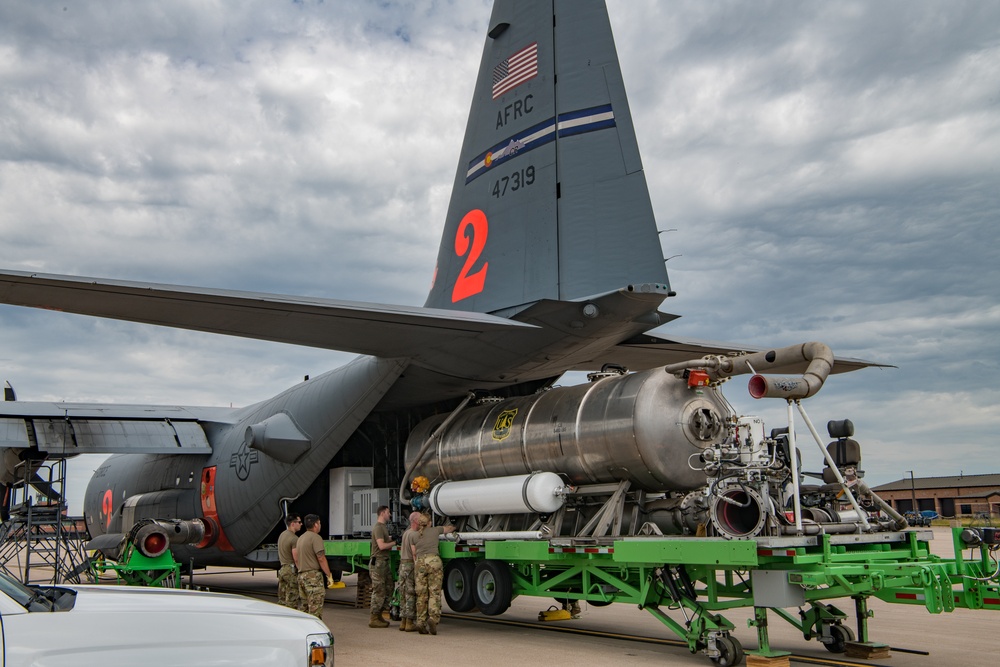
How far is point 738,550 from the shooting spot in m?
8.34

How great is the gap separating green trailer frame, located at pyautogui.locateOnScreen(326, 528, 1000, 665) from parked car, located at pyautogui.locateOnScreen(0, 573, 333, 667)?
5169 mm

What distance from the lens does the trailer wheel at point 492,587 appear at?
1137cm

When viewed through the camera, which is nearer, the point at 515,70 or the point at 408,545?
the point at 408,545

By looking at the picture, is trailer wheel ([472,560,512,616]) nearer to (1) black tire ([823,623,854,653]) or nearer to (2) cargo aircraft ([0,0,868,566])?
(2) cargo aircraft ([0,0,868,566])

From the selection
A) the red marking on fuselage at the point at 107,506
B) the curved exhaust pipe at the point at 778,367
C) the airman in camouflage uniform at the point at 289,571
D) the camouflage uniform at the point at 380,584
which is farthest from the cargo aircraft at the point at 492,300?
the red marking on fuselage at the point at 107,506

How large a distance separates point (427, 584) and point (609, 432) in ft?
10.6

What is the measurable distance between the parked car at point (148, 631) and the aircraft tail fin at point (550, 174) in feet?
22.9

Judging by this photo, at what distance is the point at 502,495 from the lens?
11.2 m

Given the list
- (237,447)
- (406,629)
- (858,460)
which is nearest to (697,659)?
(858,460)

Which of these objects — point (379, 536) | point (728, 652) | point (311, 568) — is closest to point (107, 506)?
point (379, 536)

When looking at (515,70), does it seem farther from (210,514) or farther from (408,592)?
(210,514)

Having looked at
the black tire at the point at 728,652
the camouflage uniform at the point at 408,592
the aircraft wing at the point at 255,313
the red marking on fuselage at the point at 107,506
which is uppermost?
the aircraft wing at the point at 255,313

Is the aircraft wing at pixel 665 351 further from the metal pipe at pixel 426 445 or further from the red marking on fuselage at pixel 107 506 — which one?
the red marking on fuselage at pixel 107 506

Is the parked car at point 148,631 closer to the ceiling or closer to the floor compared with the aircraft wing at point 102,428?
closer to the floor
